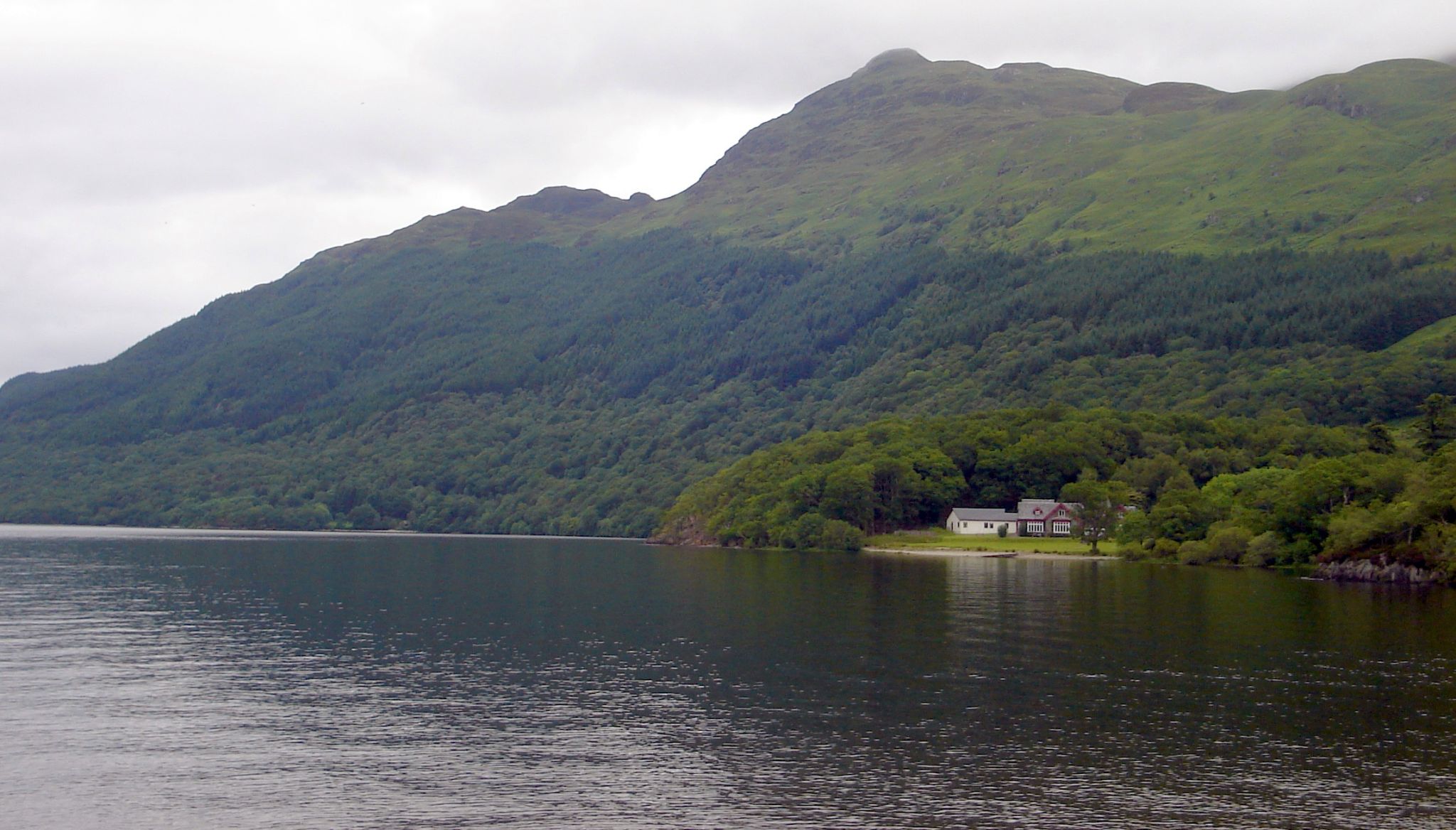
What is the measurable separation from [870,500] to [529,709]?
481 feet

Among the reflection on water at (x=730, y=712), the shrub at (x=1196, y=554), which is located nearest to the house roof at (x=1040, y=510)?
the shrub at (x=1196, y=554)

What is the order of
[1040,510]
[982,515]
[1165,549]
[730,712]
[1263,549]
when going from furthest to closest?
[1040,510] → [982,515] → [1165,549] → [1263,549] → [730,712]

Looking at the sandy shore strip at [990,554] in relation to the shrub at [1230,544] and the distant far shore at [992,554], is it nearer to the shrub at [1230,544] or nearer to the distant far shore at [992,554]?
the distant far shore at [992,554]

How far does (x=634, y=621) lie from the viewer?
85625 mm

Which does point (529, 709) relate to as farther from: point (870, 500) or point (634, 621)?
point (870, 500)

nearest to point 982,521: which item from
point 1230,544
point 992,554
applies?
point 992,554

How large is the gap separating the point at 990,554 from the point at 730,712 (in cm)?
11901

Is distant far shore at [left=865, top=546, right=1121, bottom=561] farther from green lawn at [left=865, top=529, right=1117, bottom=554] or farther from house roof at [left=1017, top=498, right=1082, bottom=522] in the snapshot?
house roof at [left=1017, top=498, right=1082, bottom=522]

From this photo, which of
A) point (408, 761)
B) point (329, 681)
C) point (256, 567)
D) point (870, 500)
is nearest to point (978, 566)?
point (870, 500)

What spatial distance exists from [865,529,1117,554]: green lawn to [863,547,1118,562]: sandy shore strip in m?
0.75

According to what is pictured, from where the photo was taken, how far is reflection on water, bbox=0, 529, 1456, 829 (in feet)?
128

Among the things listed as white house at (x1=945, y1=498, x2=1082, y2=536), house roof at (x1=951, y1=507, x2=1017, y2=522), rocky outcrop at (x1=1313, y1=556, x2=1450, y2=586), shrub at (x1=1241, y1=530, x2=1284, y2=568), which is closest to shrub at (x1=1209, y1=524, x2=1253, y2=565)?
shrub at (x1=1241, y1=530, x2=1284, y2=568)

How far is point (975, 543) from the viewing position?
180375mm

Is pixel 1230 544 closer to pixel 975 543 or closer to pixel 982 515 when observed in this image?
pixel 975 543
